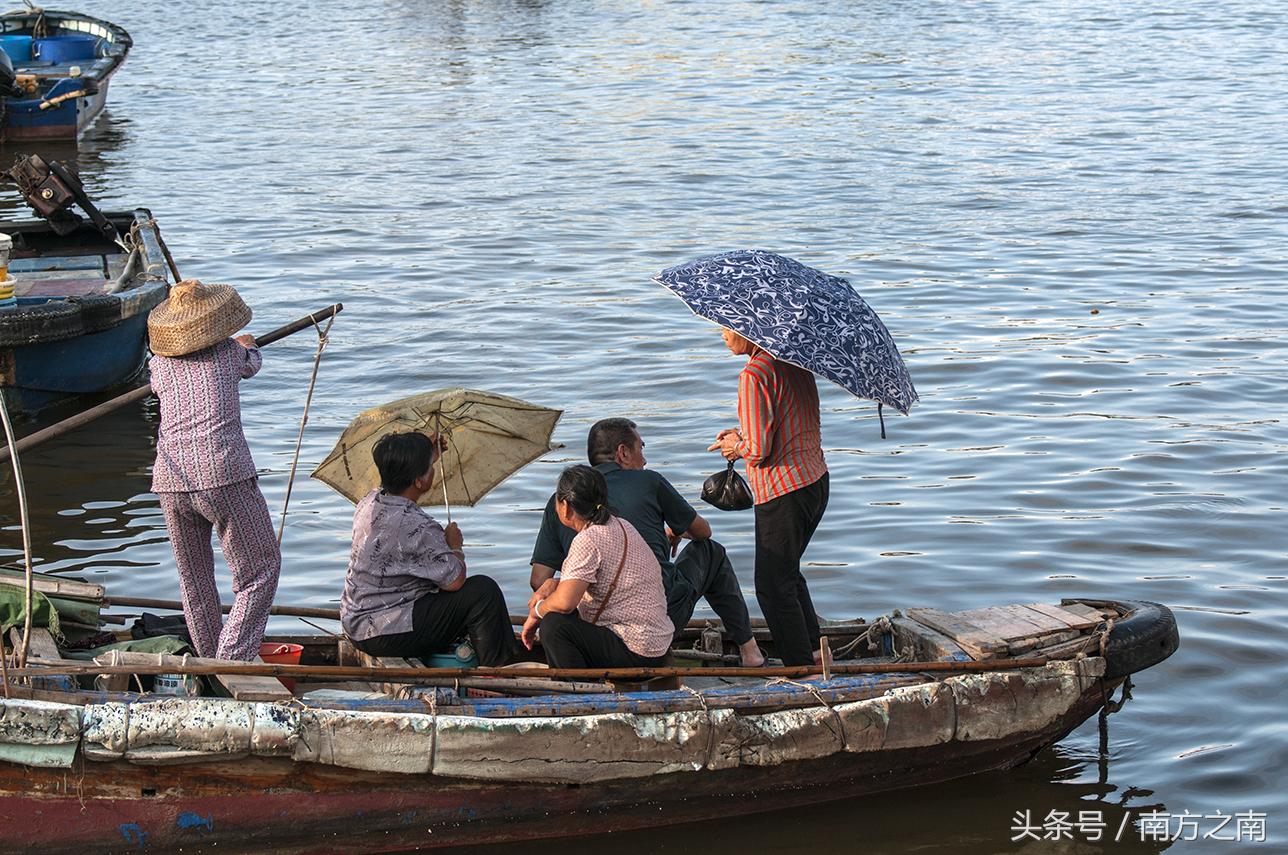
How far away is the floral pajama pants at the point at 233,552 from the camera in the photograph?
538 cm

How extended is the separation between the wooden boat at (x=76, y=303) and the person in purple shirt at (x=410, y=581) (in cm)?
426

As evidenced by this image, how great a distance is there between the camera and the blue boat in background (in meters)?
19.5

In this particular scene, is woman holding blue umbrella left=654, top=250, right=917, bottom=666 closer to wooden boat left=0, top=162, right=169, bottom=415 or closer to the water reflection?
the water reflection

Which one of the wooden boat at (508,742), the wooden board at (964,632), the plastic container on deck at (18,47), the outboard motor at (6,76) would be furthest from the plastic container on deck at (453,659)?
the plastic container on deck at (18,47)

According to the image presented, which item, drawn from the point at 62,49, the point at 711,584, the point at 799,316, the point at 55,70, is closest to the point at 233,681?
the point at 711,584

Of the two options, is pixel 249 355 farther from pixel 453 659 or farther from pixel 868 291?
pixel 868 291

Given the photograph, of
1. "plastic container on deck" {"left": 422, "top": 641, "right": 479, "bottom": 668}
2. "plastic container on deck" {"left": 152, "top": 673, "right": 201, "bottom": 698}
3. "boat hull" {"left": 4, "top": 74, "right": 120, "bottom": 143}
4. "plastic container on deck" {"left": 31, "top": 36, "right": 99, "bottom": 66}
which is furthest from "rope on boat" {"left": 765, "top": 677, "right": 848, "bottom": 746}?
"plastic container on deck" {"left": 31, "top": 36, "right": 99, "bottom": 66}

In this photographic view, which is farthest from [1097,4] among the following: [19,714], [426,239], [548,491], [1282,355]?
[19,714]

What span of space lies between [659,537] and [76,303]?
5.13 metres

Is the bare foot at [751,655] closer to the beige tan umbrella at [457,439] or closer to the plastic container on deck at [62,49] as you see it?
the beige tan umbrella at [457,439]

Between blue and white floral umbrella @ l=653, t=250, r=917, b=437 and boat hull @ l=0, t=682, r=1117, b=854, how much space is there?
1285 millimetres

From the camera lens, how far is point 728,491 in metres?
5.67

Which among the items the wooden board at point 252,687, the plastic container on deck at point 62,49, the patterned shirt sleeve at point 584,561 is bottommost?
the plastic container on deck at point 62,49

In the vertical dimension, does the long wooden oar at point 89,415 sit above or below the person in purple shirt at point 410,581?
above
